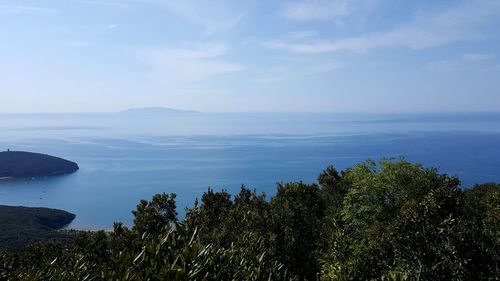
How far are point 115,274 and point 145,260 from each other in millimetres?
1660

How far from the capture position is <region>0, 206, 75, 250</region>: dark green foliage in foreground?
394ft

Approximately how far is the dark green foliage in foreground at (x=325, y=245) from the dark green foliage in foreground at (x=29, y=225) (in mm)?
93499

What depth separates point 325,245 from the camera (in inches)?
1291

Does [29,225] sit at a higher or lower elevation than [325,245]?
lower

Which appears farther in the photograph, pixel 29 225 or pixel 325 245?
pixel 29 225

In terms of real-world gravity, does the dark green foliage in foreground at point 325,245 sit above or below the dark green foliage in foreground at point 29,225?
above

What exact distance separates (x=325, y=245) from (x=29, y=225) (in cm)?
13799

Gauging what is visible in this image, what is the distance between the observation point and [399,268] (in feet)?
64.0

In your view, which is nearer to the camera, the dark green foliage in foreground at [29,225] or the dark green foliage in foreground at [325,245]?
the dark green foliage in foreground at [325,245]

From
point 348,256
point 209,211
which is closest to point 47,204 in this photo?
point 209,211

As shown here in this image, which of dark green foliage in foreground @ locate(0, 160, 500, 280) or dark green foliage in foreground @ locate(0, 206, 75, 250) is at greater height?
dark green foliage in foreground @ locate(0, 160, 500, 280)

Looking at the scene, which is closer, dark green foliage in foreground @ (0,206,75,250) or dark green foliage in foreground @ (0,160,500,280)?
dark green foliage in foreground @ (0,160,500,280)

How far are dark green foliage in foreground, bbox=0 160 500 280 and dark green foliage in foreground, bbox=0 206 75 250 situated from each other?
307 feet

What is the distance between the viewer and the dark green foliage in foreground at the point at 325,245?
52.0 ft
